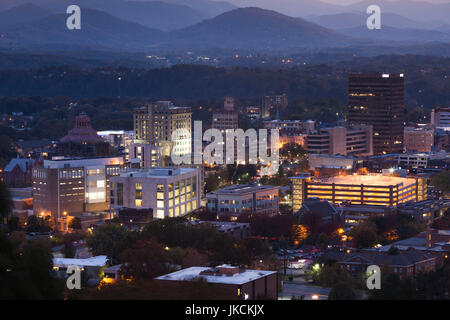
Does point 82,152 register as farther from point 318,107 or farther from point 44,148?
point 318,107

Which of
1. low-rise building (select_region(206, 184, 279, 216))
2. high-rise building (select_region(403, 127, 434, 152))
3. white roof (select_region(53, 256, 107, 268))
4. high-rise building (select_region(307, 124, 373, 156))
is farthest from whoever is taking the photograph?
high-rise building (select_region(403, 127, 434, 152))

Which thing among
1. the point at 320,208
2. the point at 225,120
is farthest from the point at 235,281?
the point at 225,120

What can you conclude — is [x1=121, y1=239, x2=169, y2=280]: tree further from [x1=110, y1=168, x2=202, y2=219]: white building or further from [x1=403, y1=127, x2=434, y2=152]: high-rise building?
[x1=403, y1=127, x2=434, y2=152]: high-rise building

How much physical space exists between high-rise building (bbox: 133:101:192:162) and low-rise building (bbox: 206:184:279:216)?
55.7ft

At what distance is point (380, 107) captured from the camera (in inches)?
2741

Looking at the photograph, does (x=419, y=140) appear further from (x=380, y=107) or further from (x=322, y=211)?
(x=322, y=211)

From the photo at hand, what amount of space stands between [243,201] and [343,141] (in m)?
22.7

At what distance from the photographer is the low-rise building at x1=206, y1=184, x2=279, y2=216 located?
1692 inches

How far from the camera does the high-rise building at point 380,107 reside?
68.9 m

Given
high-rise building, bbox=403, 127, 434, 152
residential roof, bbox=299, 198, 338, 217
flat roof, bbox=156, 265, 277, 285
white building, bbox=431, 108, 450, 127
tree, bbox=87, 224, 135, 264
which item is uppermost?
white building, bbox=431, 108, 450, 127

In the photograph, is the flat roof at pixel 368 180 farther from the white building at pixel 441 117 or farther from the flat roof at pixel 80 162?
the white building at pixel 441 117

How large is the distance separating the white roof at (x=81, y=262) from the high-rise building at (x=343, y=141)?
32668 mm

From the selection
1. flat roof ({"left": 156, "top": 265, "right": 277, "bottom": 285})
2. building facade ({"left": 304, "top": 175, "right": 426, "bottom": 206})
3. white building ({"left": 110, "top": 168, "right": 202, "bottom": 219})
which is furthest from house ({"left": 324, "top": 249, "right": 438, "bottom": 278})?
building facade ({"left": 304, "top": 175, "right": 426, "bottom": 206})

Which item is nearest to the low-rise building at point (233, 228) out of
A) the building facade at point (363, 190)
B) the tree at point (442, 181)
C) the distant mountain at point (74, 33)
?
the building facade at point (363, 190)
